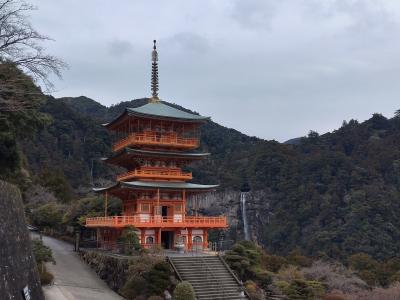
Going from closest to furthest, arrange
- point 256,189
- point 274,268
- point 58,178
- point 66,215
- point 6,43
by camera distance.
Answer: point 6,43 < point 274,268 < point 66,215 < point 58,178 < point 256,189

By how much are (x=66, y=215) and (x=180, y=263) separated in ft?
61.3

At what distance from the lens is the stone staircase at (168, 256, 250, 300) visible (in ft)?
77.6

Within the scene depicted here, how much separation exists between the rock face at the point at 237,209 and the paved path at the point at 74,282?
2344 inches

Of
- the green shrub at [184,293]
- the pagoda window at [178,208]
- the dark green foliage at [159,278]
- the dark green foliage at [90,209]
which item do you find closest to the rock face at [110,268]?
the dark green foliage at [159,278]

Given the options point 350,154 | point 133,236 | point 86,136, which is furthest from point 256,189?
point 133,236

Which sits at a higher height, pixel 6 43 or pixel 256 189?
pixel 6 43

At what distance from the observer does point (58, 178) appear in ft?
191

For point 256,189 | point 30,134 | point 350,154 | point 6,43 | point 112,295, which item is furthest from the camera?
point 350,154

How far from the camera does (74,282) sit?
25.2 metres

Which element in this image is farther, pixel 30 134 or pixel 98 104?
pixel 98 104

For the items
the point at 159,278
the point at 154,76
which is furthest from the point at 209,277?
the point at 154,76

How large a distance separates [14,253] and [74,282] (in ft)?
38.7

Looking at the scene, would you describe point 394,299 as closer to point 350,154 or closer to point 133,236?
point 133,236

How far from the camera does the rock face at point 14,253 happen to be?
1272 cm
